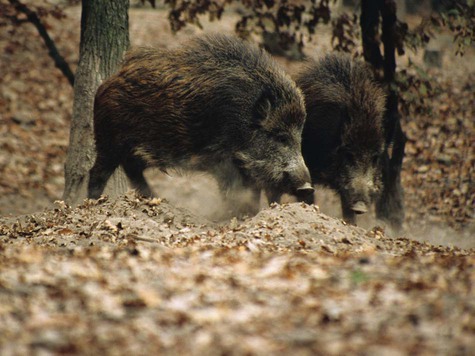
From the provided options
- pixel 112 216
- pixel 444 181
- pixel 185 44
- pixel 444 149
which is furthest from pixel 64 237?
pixel 444 149

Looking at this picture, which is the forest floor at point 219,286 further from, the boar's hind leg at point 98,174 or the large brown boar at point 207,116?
the large brown boar at point 207,116

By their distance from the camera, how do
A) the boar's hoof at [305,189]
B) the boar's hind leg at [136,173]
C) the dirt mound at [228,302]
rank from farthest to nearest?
1. the boar's hind leg at [136,173]
2. the boar's hoof at [305,189]
3. the dirt mound at [228,302]

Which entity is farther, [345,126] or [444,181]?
[444,181]

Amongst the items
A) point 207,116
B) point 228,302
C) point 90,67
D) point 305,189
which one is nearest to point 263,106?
point 207,116

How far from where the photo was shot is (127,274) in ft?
12.1

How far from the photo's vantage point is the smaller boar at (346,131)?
759cm

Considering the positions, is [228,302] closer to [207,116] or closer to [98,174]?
[207,116]

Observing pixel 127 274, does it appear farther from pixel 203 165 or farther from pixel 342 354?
pixel 203 165

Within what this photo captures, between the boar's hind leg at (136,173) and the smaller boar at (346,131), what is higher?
the smaller boar at (346,131)

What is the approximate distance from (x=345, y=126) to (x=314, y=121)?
0.40 metres

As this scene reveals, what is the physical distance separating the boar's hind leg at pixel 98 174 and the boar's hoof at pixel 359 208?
2729 mm

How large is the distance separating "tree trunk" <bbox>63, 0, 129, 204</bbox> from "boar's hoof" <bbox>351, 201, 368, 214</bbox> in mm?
2826

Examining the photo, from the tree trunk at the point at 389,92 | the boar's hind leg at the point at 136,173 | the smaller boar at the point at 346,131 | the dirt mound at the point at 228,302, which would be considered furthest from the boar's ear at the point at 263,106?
the dirt mound at the point at 228,302

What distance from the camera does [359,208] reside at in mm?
7590
